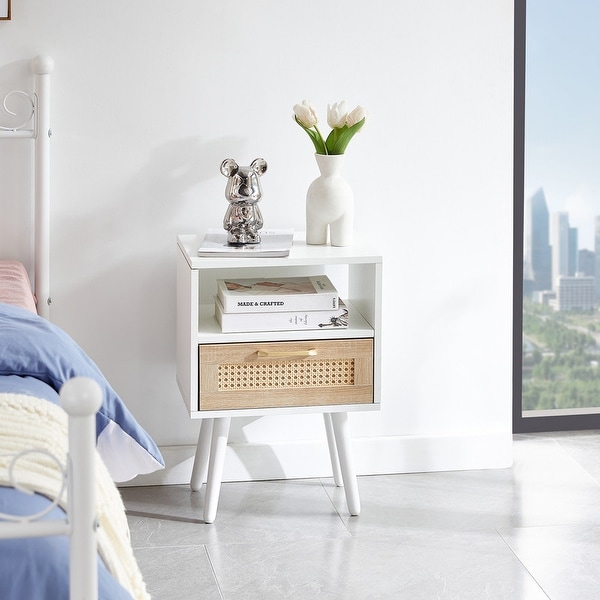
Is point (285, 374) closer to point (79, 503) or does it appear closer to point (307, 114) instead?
point (307, 114)

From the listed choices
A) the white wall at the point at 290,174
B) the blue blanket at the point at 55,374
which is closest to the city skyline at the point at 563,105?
the white wall at the point at 290,174

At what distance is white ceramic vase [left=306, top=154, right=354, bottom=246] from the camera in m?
2.38

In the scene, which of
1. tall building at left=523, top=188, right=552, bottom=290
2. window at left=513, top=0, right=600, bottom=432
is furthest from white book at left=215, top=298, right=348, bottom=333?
tall building at left=523, top=188, right=552, bottom=290

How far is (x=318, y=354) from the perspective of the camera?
7.66 ft

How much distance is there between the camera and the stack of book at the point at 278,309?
7.55 feet

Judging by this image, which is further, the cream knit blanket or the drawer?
the drawer

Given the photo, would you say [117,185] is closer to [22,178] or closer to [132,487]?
[22,178]

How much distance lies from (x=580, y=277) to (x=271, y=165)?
119cm

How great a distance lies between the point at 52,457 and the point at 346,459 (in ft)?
4.91

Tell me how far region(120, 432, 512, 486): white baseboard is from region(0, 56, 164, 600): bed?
2.07 ft

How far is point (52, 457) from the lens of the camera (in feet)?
3.33

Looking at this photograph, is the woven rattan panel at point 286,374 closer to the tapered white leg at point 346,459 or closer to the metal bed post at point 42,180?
the tapered white leg at point 346,459

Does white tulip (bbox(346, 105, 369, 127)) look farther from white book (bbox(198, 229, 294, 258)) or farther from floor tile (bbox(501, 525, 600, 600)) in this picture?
floor tile (bbox(501, 525, 600, 600))

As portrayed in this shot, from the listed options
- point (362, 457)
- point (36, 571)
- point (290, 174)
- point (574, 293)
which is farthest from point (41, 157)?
point (574, 293)
